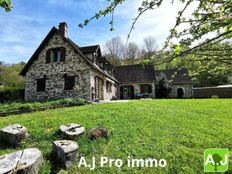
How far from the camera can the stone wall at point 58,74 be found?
1583cm

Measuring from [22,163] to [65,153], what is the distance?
2.93 feet

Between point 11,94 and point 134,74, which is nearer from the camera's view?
point 11,94

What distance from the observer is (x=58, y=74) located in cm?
1664

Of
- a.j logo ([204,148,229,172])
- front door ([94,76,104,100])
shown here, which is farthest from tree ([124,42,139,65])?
a.j logo ([204,148,229,172])

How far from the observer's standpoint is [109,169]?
3996 mm

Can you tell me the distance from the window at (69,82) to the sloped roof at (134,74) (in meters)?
11.7

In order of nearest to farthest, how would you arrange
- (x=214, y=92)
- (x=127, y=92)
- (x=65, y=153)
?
(x=65, y=153)
(x=214, y=92)
(x=127, y=92)

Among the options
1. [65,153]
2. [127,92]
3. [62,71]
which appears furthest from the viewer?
[127,92]

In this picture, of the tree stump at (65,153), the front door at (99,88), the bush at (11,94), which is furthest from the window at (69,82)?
the tree stump at (65,153)

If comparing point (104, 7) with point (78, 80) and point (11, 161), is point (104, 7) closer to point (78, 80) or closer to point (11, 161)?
point (11, 161)

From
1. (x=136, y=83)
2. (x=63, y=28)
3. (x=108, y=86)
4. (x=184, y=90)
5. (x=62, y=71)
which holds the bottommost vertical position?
(x=184, y=90)

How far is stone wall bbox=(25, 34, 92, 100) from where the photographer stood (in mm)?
15828

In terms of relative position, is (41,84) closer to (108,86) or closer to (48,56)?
(48,56)

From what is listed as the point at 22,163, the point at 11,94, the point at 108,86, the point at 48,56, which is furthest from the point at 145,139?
the point at 11,94
